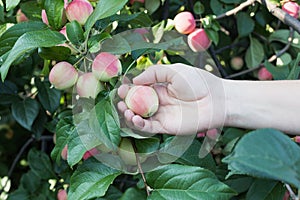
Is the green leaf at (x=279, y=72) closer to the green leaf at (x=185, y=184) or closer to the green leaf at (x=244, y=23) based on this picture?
the green leaf at (x=244, y=23)

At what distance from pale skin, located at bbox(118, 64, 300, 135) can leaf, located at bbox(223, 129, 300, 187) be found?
13.4 inches

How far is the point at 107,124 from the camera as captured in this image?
2.93 ft

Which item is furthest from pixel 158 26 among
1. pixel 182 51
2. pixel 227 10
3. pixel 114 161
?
pixel 114 161

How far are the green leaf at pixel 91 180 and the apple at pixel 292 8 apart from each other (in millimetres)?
732

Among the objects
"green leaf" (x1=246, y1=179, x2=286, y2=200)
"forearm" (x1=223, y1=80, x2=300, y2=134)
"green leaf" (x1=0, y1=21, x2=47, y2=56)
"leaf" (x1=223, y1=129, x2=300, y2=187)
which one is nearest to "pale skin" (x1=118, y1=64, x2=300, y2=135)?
"forearm" (x1=223, y1=80, x2=300, y2=134)

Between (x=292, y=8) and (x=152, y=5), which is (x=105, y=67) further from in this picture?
(x=292, y=8)

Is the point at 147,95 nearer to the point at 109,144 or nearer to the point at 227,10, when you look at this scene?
the point at 109,144

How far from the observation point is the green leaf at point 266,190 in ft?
3.25

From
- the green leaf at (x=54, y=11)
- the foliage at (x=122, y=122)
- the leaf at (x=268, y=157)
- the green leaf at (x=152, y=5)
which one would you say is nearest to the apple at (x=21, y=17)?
the foliage at (x=122, y=122)

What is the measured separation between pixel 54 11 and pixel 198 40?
548mm

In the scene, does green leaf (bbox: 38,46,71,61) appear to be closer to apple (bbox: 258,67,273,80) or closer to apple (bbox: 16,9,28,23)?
apple (bbox: 16,9,28,23)

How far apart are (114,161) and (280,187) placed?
31 centimetres

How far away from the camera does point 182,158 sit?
3.35ft

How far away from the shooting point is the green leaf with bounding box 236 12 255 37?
1625mm
